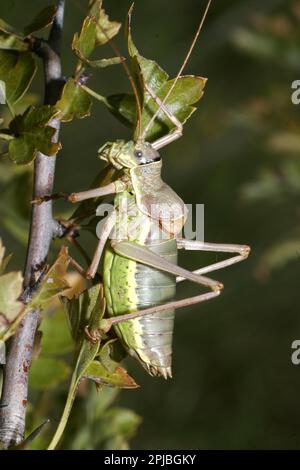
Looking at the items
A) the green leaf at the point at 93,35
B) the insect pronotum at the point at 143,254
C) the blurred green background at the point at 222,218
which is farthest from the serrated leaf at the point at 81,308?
the blurred green background at the point at 222,218

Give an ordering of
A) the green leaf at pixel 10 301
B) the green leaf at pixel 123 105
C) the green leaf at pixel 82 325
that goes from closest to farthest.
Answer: the green leaf at pixel 10 301 < the green leaf at pixel 82 325 < the green leaf at pixel 123 105

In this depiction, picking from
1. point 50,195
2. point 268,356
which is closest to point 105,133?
point 268,356

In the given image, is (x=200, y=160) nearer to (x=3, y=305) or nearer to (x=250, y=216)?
(x=250, y=216)

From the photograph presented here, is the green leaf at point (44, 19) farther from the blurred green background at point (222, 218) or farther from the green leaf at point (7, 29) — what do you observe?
the blurred green background at point (222, 218)

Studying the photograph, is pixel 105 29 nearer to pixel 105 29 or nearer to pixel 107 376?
pixel 105 29

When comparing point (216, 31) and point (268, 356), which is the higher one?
point (216, 31)

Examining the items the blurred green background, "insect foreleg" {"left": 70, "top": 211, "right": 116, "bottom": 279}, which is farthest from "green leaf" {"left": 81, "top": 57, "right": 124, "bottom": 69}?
the blurred green background
